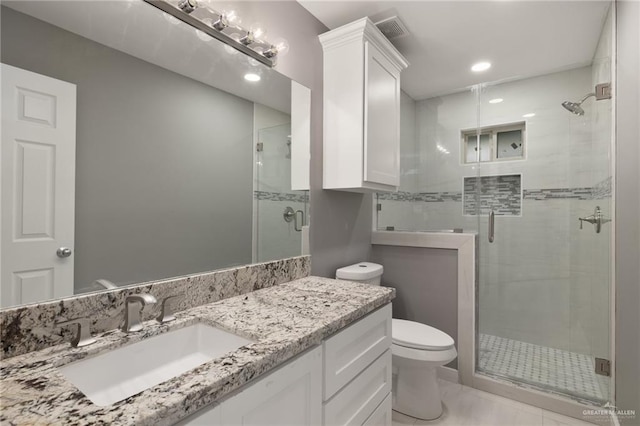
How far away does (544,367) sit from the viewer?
225 centimetres

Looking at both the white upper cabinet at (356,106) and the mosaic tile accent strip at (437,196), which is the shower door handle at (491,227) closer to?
the mosaic tile accent strip at (437,196)

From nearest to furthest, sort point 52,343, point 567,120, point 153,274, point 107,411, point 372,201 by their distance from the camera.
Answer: point 107,411
point 52,343
point 153,274
point 567,120
point 372,201

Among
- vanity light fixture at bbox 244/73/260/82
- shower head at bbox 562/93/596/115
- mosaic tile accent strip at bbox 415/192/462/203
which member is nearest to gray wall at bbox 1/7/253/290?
vanity light fixture at bbox 244/73/260/82

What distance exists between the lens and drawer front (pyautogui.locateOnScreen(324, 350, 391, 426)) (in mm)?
1047

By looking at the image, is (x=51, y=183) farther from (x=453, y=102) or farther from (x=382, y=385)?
(x=453, y=102)

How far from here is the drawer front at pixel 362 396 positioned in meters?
1.05

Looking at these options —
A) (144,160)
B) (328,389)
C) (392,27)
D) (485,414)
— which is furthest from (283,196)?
(485,414)

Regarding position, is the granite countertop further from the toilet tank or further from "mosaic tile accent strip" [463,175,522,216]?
"mosaic tile accent strip" [463,175,522,216]

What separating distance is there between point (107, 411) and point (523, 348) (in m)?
2.82

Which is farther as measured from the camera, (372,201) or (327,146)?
(372,201)

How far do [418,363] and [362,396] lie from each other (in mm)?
712

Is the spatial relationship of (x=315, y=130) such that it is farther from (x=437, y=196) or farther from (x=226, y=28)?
(x=437, y=196)

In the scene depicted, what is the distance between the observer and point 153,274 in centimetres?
110

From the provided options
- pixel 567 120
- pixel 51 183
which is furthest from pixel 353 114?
pixel 567 120
